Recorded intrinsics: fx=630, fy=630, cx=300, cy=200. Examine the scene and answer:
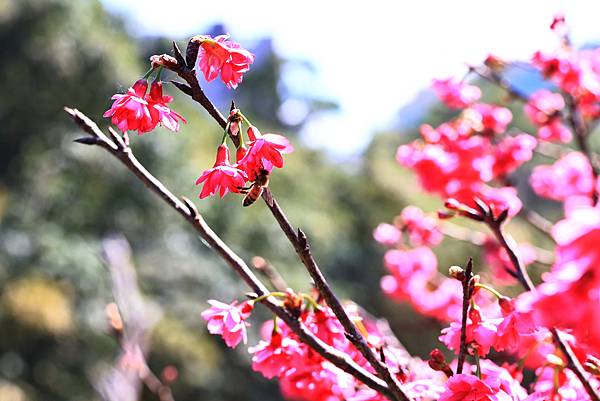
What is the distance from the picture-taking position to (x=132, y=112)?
0.51 m

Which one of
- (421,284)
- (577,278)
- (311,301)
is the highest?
(577,278)

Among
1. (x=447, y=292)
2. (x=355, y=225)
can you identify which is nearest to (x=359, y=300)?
(x=355, y=225)

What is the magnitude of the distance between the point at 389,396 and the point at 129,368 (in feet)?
2.26

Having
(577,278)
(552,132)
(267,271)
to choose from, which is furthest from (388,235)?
(577,278)

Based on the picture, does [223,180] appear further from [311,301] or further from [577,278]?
[577,278]

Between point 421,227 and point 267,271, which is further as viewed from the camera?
point 421,227

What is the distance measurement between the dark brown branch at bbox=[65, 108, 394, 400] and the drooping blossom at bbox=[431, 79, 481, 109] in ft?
4.12

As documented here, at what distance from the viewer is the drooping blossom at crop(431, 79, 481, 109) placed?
1650 millimetres

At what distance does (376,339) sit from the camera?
645 mm

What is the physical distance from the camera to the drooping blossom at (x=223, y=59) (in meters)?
0.52

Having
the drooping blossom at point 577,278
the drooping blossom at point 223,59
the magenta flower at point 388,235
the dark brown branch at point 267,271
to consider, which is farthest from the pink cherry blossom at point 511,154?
the drooping blossom at point 577,278

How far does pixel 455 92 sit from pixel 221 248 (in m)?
1.28

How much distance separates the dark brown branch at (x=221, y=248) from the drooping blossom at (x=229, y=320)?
0.05m

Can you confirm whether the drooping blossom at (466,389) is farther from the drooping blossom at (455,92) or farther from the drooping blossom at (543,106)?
the drooping blossom at (455,92)
